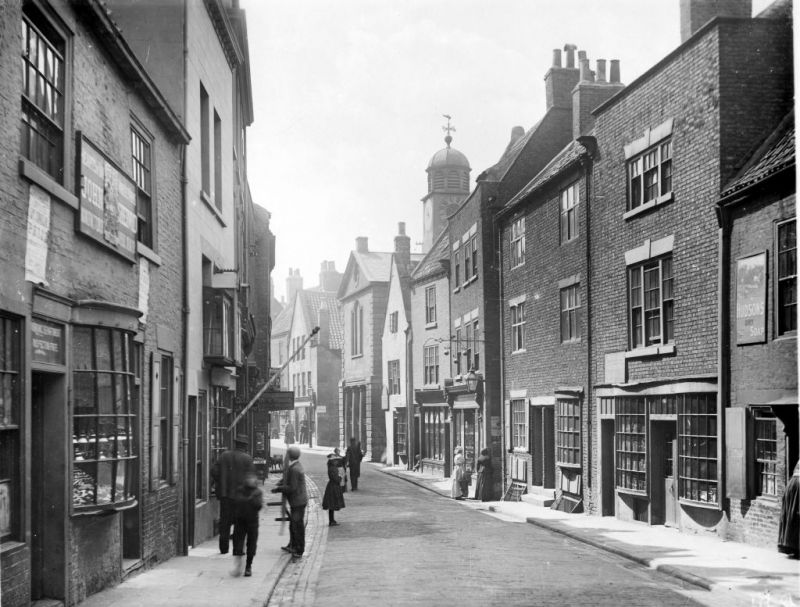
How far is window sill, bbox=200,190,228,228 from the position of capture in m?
16.1

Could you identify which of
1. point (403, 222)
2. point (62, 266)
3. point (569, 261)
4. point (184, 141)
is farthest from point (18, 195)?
point (403, 222)

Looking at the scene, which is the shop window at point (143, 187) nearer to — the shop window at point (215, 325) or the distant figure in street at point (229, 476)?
the distant figure in street at point (229, 476)

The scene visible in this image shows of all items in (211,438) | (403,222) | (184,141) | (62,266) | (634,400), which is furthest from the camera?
(403,222)

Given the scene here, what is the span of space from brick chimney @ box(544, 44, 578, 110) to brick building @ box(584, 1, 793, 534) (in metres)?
9.83

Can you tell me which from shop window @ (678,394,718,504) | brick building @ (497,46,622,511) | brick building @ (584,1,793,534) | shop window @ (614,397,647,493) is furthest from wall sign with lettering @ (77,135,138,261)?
brick building @ (497,46,622,511)

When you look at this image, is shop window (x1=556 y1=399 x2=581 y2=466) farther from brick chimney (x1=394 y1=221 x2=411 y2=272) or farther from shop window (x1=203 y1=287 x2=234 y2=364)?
brick chimney (x1=394 y1=221 x2=411 y2=272)

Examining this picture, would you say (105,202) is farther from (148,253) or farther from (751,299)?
(751,299)

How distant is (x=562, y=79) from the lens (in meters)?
30.4

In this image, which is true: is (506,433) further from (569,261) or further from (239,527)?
(239,527)

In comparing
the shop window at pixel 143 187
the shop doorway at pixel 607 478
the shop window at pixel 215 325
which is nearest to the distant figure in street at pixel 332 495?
the shop window at pixel 215 325

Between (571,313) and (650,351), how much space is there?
482 cm

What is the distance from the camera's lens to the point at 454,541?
51.0 feet

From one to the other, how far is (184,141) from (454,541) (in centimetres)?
805

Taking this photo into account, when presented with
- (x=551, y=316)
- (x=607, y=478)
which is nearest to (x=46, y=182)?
(x=607, y=478)
